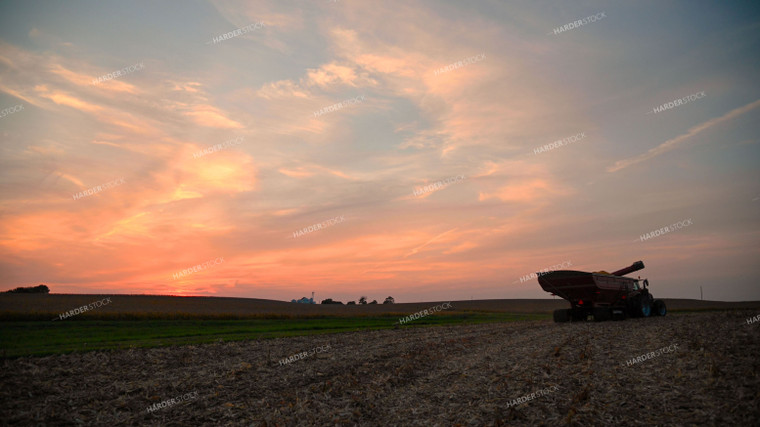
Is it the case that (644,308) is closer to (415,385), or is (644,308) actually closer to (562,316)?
(562,316)

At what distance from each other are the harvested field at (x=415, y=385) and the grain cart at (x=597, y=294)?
10169mm

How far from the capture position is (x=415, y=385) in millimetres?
13695

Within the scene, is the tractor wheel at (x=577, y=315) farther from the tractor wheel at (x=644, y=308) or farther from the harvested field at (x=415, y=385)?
the harvested field at (x=415, y=385)

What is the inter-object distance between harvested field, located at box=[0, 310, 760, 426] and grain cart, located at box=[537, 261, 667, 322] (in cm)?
1017

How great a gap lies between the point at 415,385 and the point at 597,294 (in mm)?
22726

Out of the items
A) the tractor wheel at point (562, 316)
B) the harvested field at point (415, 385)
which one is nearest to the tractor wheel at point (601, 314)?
the tractor wheel at point (562, 316)

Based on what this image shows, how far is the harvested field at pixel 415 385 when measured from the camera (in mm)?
10070

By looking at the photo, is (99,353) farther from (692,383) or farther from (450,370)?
(692,383)

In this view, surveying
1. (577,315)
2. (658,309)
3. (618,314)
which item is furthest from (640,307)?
(577,315)

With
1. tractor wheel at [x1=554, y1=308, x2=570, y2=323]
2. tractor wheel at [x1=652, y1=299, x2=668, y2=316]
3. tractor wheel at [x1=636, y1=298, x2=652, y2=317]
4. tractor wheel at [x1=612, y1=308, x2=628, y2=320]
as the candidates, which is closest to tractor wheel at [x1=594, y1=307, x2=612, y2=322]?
tractor wheel at [x1=612, y1=308, x2=628, y2=320]

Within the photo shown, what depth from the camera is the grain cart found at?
101ft

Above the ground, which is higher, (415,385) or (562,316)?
(415,385)

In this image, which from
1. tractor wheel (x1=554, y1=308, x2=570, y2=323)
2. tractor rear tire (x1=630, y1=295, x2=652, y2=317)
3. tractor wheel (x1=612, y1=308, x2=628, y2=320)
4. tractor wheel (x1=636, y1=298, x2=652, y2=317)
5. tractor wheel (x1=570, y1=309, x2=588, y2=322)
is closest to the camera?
tractor wheel (x1=612, y1=308, x2=628, y2=320)

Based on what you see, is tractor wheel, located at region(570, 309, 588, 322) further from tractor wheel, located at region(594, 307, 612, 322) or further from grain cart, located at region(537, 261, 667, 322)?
tractor wheel, located at region(594, 307, 612, 322)
